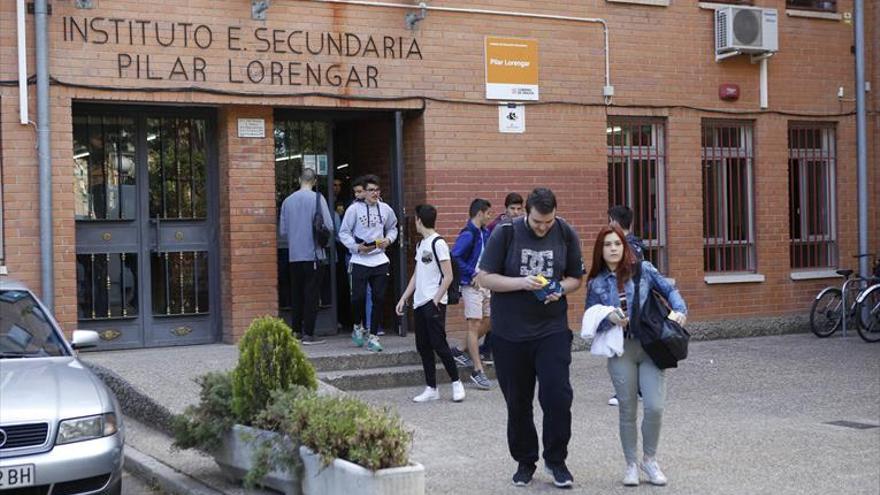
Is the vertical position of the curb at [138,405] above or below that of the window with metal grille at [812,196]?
below

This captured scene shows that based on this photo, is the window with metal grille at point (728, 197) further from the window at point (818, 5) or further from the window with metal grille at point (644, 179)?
the window at point (818, 5)

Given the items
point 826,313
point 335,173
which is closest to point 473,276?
point 335,173

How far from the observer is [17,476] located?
22.1 feet

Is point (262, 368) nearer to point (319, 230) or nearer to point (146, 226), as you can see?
point (319, 230)

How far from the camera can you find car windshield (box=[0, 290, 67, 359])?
26.5ft

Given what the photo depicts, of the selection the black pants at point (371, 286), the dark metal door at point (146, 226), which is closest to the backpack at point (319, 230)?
the black pants at point (371, 286)

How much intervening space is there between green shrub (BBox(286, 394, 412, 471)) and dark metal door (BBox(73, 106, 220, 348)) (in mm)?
6195

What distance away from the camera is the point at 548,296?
24.2 ft

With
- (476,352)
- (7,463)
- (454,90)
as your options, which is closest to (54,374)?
(7,463)

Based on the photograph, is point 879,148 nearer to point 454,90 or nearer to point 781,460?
point 454,90

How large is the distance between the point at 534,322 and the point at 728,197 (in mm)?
9275

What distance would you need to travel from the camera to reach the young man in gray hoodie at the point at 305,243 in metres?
12.7

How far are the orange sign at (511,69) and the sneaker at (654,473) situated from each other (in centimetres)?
728

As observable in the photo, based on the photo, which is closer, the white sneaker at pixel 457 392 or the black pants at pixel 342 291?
the white sneaker at pixel 457 392
